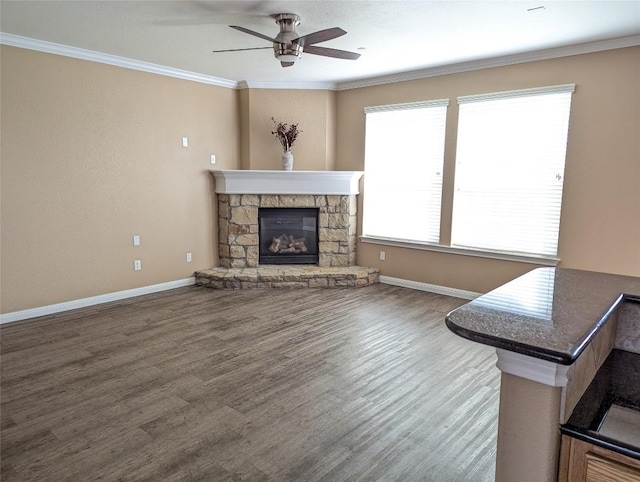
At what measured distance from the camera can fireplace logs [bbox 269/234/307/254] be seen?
20.2ft

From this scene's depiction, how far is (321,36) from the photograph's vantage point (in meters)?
3.29

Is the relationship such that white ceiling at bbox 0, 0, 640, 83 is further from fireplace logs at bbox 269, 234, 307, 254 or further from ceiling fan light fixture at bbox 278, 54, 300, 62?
fireplace logs at bbox 269, 234, 307, 254

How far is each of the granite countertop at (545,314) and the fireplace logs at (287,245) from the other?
4.56 metres

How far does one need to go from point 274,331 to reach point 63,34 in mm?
3291

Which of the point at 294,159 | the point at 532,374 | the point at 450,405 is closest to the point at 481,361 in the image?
the point at 450,405

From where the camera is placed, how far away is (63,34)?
395 cm

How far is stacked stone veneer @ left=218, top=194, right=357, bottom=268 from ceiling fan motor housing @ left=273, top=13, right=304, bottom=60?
2.62m

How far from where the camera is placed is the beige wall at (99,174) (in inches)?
165

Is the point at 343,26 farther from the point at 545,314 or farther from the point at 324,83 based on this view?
the point at 545,314

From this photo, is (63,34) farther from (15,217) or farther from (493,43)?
(493,43)

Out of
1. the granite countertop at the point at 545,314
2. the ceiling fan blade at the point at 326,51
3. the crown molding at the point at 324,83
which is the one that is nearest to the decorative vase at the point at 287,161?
the crown molding at the point at 324,83

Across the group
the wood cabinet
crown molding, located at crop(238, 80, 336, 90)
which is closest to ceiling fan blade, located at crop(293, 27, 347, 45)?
crown molding, located at crop(238, 80, 336, 90)

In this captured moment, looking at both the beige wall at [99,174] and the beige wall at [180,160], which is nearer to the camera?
the beige wall at [180,160]

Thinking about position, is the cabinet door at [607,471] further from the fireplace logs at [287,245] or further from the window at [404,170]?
the fireplace logs at [287,245]
